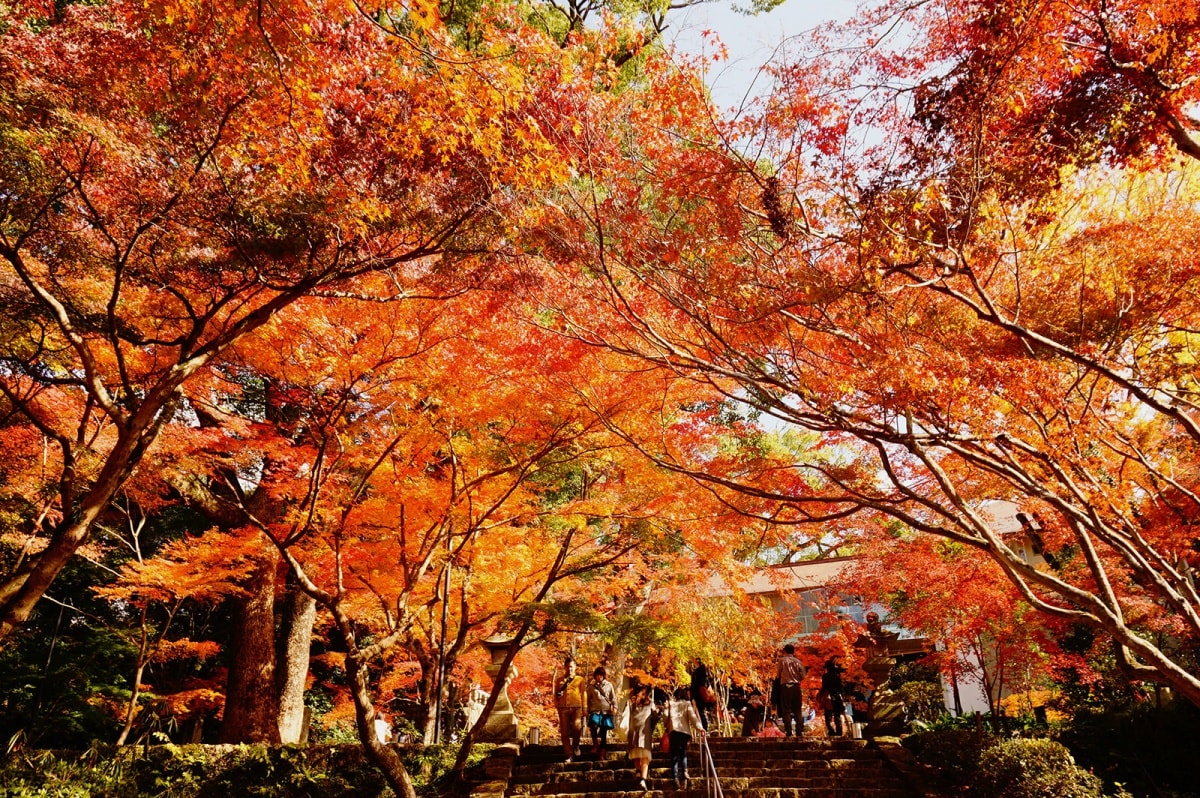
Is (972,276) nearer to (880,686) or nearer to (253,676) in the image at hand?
(880,686)

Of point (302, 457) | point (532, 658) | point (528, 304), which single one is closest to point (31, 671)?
point (302, 457)

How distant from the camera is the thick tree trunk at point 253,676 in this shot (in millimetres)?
11781

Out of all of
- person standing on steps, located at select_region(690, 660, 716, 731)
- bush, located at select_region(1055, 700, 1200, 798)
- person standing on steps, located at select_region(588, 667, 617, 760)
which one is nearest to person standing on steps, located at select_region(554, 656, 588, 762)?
person standing on steps, located at select_region(588, 667, 617, 760)

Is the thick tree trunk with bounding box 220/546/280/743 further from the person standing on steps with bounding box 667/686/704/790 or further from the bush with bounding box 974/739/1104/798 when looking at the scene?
the bush with bounding box 974/739/1104/798

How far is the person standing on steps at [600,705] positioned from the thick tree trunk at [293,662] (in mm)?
5194

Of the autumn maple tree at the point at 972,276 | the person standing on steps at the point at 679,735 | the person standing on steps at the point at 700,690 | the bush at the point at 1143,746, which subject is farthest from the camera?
the person standing on steps at the point at 700,690

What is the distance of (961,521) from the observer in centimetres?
534

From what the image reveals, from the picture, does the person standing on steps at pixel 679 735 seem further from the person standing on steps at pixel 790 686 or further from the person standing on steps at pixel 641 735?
the person standing on steps at pixel 790 686

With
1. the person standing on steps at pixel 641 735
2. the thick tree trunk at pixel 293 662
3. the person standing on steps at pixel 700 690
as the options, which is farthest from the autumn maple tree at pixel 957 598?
the thick tree trunk at pixel 293 662

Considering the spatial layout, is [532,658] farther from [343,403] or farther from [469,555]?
[343,403]

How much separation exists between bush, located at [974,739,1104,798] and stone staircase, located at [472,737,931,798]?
815 millimetres

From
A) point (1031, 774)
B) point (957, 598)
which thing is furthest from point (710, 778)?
point (957, 598)

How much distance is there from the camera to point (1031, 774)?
8289 millimetres

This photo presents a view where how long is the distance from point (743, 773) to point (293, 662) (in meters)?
7.88
